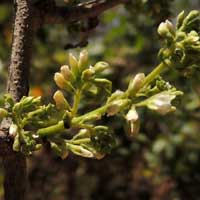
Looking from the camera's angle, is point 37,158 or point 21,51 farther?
point 37,158

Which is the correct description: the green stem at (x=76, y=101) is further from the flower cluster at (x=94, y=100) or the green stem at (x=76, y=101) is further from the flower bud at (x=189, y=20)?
the flower bud at (x=189, y=20)

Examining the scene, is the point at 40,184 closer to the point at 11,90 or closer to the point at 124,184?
the point at 124,184

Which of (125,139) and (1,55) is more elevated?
(1,55)

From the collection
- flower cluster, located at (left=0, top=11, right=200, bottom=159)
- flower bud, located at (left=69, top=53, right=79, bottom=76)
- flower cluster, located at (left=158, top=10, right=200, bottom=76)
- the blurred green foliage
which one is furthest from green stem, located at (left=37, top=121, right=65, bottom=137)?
the blurred green foliage

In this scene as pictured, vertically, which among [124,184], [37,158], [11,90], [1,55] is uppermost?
[11,90]

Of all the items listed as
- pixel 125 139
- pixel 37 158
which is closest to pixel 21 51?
pixel 125 139

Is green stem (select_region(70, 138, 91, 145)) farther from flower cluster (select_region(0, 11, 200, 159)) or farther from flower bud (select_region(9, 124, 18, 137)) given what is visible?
flower bud (select_region(9, 124, 18, 137))

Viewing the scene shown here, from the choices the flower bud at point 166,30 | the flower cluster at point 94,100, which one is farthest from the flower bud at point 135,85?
the flower bud at point 166,30
